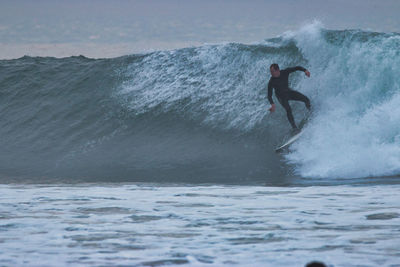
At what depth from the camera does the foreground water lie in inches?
194

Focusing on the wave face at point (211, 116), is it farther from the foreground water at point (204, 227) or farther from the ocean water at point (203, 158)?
the foreground water at point (204, 227)

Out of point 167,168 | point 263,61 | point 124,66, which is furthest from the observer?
point 124,66

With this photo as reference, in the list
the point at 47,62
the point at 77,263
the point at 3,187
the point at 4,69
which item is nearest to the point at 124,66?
the point at 47,62

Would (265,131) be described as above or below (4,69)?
below

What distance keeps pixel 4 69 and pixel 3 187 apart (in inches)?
Result: 497

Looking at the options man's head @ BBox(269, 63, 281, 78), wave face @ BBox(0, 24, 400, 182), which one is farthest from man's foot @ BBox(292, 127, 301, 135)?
man's head @ BBox(269, 63, 281, 78)

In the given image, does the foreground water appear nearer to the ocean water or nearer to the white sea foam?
the ocean water

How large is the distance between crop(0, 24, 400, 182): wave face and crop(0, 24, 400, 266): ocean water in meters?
0.04

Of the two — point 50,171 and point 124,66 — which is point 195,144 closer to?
point 50,171

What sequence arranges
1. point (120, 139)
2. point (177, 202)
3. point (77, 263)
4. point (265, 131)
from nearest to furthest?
1. point (77, 263)
2. point (177, 202)
3. point (265, 131)
4. point (120, 139)

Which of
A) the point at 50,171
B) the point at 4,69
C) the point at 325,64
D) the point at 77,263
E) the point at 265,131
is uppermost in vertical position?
the point at 4,69

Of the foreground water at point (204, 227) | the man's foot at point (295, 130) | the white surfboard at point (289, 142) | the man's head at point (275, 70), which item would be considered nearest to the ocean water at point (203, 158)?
the foreground water at point (204, 227)

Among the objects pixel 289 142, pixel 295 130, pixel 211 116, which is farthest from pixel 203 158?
pixel 211 116

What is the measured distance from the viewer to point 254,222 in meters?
6.35
